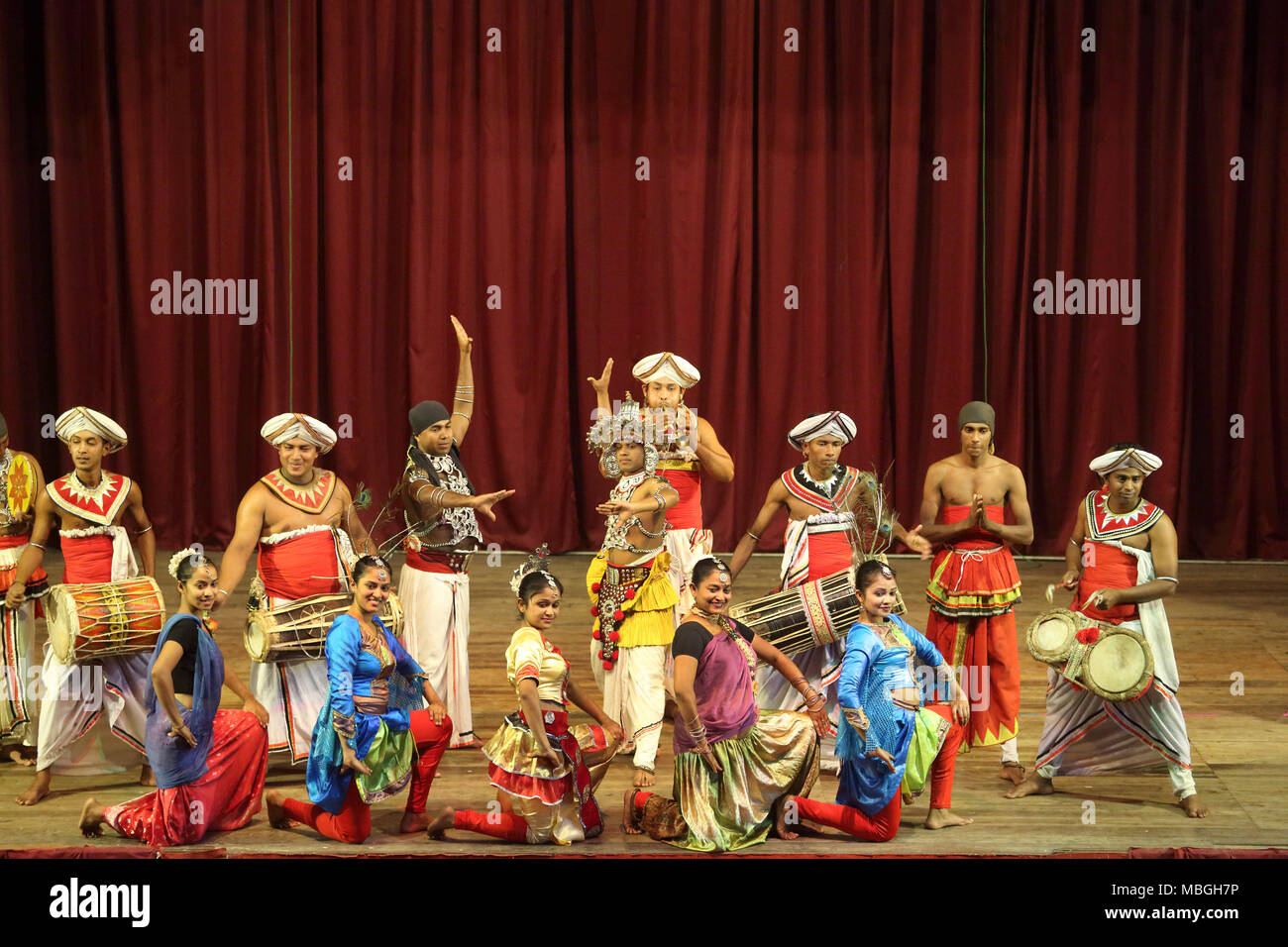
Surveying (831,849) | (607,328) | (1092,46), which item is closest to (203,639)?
(831,849)

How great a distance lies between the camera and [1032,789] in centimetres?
550

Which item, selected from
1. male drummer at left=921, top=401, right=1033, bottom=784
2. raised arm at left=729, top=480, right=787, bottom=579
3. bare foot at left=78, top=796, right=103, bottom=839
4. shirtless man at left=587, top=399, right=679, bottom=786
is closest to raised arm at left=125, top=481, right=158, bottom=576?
bare foot at left=78, top=796, right=103, bottom=839

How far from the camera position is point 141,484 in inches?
408

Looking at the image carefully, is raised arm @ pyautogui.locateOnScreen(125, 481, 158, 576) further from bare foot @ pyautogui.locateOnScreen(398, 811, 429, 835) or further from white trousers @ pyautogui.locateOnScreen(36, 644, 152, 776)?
bare foot @ pyautogui.locateOnScreen(398, 811, 429, 835)

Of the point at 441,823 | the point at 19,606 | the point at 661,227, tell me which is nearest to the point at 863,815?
the point at 441,823

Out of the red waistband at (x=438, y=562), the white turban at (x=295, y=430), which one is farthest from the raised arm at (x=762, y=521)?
the white turban at (x=295, y=430)

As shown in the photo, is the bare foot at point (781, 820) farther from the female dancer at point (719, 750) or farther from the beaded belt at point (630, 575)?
the beaded belt at point (630, 575)

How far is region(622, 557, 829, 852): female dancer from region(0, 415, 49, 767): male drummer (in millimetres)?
2727

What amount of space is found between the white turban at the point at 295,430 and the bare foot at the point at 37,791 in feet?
5.02

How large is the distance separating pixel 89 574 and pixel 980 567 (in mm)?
3619

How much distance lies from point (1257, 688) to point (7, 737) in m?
5.70

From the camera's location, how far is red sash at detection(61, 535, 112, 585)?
228 inches

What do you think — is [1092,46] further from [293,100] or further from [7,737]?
A: [7,737]

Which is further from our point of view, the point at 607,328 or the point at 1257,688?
the point at 607,328
